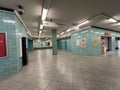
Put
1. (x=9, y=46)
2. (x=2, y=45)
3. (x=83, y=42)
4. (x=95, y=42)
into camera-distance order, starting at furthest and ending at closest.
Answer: (x=83, y=42) < (x=95, y=42) < (x=9, y=46) < (x=2, y=45)

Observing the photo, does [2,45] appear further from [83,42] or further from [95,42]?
[95,42]

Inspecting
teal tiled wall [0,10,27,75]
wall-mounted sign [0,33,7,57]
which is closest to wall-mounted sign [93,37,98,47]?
teal tiled wall [0,10,27,75]

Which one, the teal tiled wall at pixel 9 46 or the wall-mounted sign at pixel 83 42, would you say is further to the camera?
the wall-mounted sign at pixel 83 42

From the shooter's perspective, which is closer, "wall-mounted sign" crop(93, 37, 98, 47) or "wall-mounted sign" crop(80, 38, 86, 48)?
"wall-mounted sign" crop(93, 37, 98, 47)

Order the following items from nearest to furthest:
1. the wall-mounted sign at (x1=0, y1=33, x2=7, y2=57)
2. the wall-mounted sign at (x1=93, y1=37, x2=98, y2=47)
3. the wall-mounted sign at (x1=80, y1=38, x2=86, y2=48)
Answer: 1. the wall-mounted sign at (x1=0, y1=33, x2=7, y2=57)
2. the wall-mounted sign at (x1=93, y1=37, x2=98, y2=47)
3. the wall-mounted sign at (x1=80, y1=38, x2=86, y2=48)

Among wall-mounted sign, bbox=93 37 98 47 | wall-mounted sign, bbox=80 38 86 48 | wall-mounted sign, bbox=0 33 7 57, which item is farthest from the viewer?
wall-mounted sign, bbox=80 38 86 48

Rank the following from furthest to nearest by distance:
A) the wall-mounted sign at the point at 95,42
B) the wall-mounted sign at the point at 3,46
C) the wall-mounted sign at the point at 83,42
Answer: the wall-mounted sign at the point at 83,42 < the wall-mounted sign at the point at 95,42 < the wall-mounted sign at the point at 3,46

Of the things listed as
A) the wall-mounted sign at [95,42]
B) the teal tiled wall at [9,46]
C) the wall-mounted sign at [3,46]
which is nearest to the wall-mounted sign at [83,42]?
the wall-mounted sign at [95,42]

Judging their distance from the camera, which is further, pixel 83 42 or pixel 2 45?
pixel 83 42

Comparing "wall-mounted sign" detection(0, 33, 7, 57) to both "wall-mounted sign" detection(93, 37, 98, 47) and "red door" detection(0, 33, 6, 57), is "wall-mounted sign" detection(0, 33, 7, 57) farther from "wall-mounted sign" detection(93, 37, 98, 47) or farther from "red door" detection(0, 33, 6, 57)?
"wall-mounted sign" detection(93, 37, 98, 47)

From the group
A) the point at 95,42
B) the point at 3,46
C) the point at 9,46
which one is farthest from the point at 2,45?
the point at 95,42

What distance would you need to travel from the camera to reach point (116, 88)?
241cm

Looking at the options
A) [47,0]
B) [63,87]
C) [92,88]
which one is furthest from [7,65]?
[92,88]

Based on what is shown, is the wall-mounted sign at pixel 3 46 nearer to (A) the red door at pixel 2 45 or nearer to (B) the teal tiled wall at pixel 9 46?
(A) the red door at pixel 2 45
